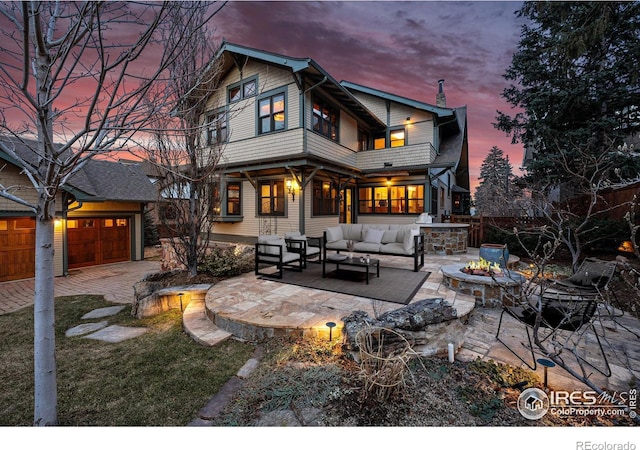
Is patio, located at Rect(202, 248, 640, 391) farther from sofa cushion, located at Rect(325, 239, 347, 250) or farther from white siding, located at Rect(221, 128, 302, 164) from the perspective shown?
white siding, located at Rect(221, 128, 302, 164)

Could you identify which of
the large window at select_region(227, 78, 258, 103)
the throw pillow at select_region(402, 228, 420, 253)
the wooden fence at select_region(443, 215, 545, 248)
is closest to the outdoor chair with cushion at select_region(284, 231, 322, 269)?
the throw pillow at select_region(402, 228, 420, 253)

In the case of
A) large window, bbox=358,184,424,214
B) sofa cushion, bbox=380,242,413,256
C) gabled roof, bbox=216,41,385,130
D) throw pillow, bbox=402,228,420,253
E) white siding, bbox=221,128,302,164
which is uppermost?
gabled roof, bbox=216,41,385,130

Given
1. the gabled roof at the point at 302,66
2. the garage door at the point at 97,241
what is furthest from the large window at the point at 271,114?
the garage door at the point at 97,241

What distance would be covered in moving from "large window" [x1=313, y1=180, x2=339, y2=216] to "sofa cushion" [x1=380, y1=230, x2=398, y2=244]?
2.42 m

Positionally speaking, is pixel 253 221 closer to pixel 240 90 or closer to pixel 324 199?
pixel 324 199

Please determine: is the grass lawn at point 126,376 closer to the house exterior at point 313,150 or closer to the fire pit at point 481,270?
the house exterior at point 313,150

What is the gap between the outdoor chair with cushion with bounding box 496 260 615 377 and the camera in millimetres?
2408

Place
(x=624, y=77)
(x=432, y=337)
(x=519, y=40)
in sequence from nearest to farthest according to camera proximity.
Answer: (x=432, y=337) → (x=624, y=77) → (x=519, y=40)

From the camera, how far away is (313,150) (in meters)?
8.08

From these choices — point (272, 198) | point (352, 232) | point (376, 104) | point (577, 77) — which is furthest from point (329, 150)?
point (577, 77)

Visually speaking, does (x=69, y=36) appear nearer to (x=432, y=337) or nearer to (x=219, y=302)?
(x=219, y=302)

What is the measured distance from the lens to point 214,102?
1016 cm
